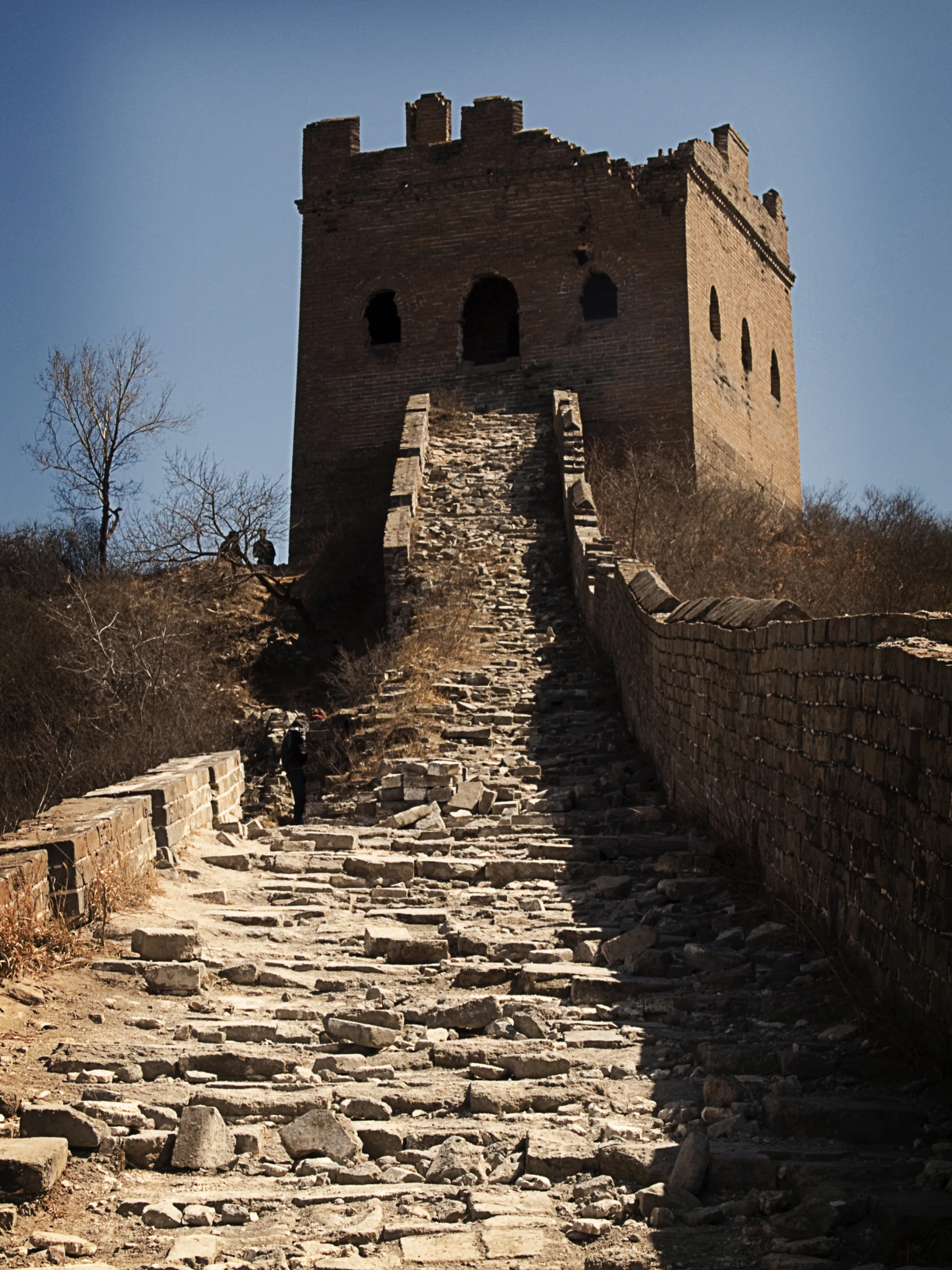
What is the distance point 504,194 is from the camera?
23953 mm

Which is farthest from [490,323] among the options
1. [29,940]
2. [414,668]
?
[29,940]

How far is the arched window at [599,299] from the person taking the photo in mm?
24938

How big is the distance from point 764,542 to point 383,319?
379 inches

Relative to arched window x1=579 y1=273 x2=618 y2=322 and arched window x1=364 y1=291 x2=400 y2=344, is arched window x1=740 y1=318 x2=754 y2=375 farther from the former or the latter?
arched window x1=364 y1=291 x2=400 y2=344

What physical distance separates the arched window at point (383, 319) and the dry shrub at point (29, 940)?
19803 millimetres

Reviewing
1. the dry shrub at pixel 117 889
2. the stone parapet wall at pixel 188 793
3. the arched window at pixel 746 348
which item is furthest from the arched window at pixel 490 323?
the dry shrub at pixel 117 889

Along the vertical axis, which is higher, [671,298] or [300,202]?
[300,202]

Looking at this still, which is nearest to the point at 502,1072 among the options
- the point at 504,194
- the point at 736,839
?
the point at 736,839

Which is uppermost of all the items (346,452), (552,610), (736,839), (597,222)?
(597,222)

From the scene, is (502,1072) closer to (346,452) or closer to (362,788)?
(362,788)

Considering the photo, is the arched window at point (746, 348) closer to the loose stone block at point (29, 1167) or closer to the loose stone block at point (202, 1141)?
the loose stone block at point (202, 1141)

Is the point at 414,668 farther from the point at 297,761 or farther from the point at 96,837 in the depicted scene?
the point at 96,837

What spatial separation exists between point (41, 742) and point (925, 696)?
17.3m

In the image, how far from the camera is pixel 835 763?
237 inches
